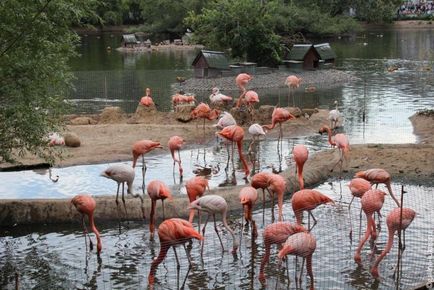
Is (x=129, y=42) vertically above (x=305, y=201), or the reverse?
(x=129, y=42)

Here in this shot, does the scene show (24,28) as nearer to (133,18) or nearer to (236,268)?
(236,268)

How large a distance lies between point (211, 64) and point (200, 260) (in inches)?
745

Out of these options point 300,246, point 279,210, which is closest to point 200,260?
point 279,210

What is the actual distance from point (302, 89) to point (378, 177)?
639 inches

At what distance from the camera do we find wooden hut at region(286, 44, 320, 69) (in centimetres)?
2886

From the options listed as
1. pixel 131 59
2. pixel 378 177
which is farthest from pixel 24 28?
pixel 131 59

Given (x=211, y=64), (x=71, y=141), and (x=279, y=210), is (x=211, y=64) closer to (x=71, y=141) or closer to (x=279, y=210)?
(x=71, y=141)

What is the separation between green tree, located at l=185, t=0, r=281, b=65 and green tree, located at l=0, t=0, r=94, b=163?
19.8 m

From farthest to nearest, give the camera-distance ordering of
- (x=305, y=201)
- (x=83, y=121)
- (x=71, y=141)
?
(x=83, y=121), (x=71, y=141), (x=305, y=201)

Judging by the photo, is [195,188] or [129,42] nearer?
[195,188]

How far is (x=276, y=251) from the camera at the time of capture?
8367 millimetres

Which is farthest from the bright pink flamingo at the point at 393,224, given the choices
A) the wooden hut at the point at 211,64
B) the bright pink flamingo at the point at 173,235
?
the wooden hut at the point at 211,64

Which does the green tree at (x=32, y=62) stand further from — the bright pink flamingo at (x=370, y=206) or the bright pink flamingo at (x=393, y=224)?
the bright pink flamingo at (x=393, y=224)

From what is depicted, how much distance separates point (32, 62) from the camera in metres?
8.20
